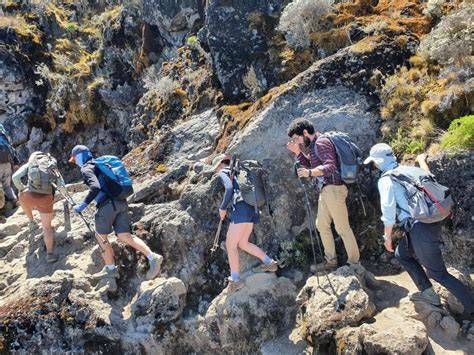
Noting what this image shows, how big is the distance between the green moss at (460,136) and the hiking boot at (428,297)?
226 centimetres

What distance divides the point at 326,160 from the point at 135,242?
3486 mm

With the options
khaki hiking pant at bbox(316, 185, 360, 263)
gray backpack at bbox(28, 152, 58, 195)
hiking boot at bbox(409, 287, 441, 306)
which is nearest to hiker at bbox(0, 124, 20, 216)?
gray backpack at bbox(28, 152, 58, 195)

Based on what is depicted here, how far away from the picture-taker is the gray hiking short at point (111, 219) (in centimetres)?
823

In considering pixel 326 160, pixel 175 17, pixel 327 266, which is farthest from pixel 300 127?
pixel 175 17

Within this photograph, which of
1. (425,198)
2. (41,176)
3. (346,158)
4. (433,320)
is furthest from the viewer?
(41,176)

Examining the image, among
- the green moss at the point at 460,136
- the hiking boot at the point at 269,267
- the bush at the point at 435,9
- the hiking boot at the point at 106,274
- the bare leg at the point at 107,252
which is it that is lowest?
the hiking boot at the point at 269,267

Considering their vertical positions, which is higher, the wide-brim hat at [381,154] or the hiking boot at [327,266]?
the wide-brim hat at [381,154]

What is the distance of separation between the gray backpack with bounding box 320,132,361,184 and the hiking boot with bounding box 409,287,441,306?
6.16 feet

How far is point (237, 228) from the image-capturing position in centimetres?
769

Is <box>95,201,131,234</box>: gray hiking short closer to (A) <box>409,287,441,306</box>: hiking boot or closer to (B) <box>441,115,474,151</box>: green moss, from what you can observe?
(A) <box>409,287,441,306</box>: hiking boot

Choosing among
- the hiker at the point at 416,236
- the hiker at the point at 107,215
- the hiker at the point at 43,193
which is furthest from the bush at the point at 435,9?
the hiker at the point at 43,193

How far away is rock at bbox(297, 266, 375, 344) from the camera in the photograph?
6348 millimetres

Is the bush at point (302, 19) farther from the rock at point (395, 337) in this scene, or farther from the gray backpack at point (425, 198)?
the rock at point (395, 337)

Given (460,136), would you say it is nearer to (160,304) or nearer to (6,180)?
(160,304)
